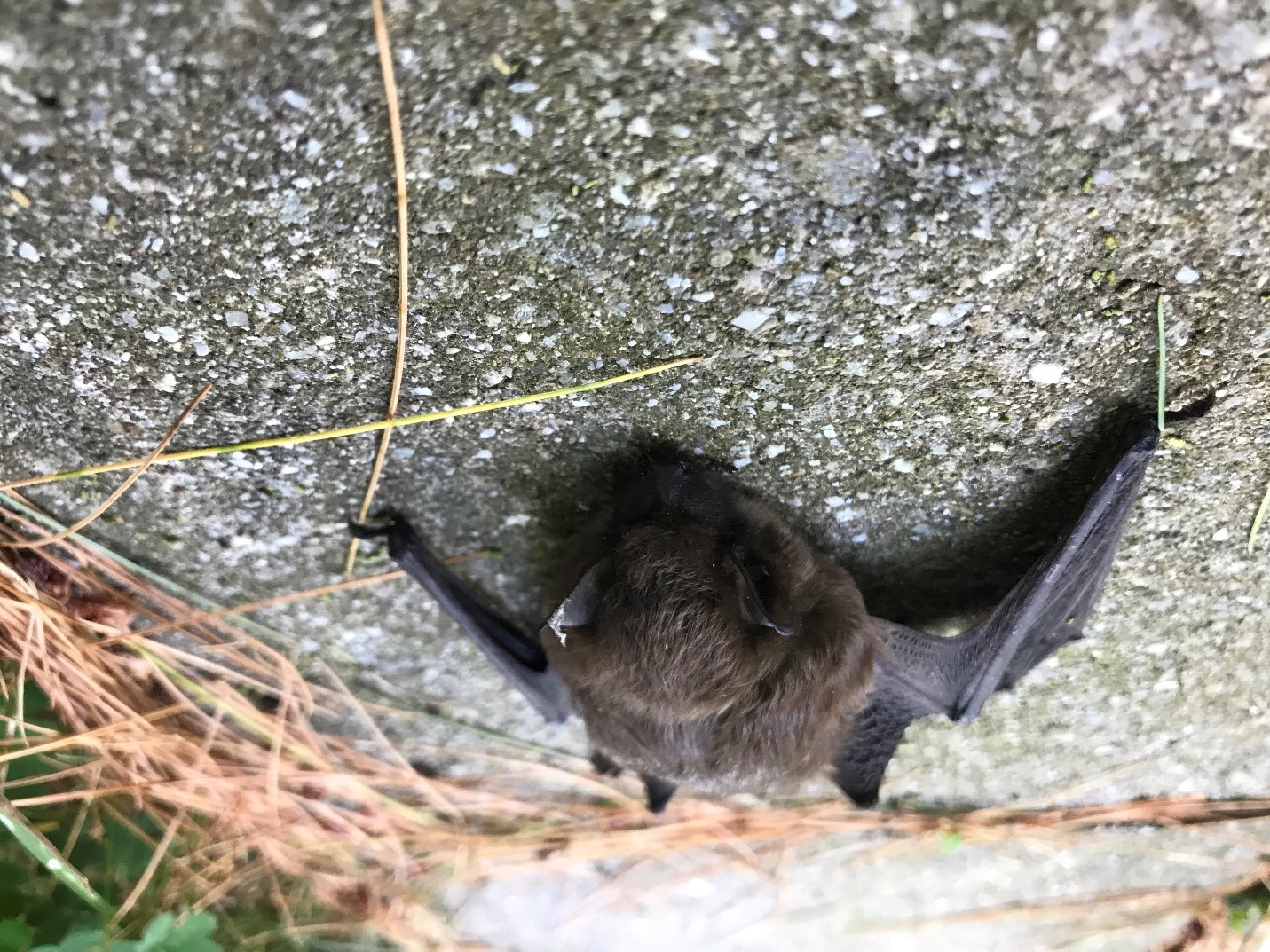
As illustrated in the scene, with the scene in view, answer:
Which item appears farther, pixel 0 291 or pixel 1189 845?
pixel 1189 845

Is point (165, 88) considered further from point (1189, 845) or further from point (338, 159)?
point (1189, 845)

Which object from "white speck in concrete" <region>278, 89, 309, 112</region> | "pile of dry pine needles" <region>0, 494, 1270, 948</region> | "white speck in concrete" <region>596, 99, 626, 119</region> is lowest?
"pile of dry pine needles" <region>0, 494, 1270, 948</region>

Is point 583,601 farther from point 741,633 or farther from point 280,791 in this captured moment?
point 280,791

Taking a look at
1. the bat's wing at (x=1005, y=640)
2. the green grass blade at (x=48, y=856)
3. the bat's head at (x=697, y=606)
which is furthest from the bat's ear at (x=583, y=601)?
the green grass blade at (x=48, y=856)

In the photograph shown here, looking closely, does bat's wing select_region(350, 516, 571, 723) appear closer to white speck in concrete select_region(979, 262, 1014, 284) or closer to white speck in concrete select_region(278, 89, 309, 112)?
white speck in concrete select_region(278, 89, 309, 112)

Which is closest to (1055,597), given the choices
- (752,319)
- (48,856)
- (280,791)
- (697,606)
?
(697,606)

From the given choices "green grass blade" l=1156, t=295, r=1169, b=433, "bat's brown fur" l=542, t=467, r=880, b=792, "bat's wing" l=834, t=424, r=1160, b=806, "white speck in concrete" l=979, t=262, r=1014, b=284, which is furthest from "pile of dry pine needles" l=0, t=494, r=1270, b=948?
"white speck in concrete" l=979, t=262, r=1014, b=284

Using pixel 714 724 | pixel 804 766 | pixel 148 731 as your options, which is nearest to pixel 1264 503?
pixel 804 766
